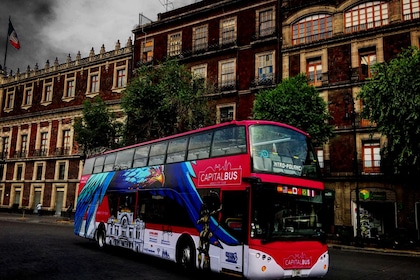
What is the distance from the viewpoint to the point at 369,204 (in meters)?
24.7

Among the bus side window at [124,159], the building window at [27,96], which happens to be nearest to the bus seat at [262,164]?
the bus side window at [124,159]

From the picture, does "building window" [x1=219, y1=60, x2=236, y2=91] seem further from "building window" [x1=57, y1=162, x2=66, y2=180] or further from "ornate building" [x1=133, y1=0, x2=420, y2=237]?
"building window" [x1=57, y1=162, x2=66, y2=180]

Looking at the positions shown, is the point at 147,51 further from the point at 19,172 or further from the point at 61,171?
the point at 19,172

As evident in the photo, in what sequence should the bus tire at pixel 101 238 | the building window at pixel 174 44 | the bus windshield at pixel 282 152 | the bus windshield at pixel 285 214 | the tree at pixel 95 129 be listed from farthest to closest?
the building window at pixel 174 44 → the tree at pixel 95 129 → the bus tire at pixel 101 238 → the bus windshield at pixel 282 152 → the bus windshield at pixel 285 214

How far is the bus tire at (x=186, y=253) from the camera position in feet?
34.4

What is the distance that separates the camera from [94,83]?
39.7 m

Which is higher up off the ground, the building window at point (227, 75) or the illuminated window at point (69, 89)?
the illuminated window at point (69, 89)

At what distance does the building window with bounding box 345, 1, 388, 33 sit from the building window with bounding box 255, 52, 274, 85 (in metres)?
5.96

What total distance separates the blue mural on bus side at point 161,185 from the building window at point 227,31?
1890 centimetres

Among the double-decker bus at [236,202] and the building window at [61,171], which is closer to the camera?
the double-decker bus at [236,202]

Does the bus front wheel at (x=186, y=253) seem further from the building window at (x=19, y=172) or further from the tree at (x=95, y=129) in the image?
the building window at (x=19, y=172)

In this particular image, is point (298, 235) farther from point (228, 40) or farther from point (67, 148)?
point (67, 148)

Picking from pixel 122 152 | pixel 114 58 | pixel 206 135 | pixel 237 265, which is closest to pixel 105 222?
pixel 122 152

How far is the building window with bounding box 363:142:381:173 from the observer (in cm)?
2416
